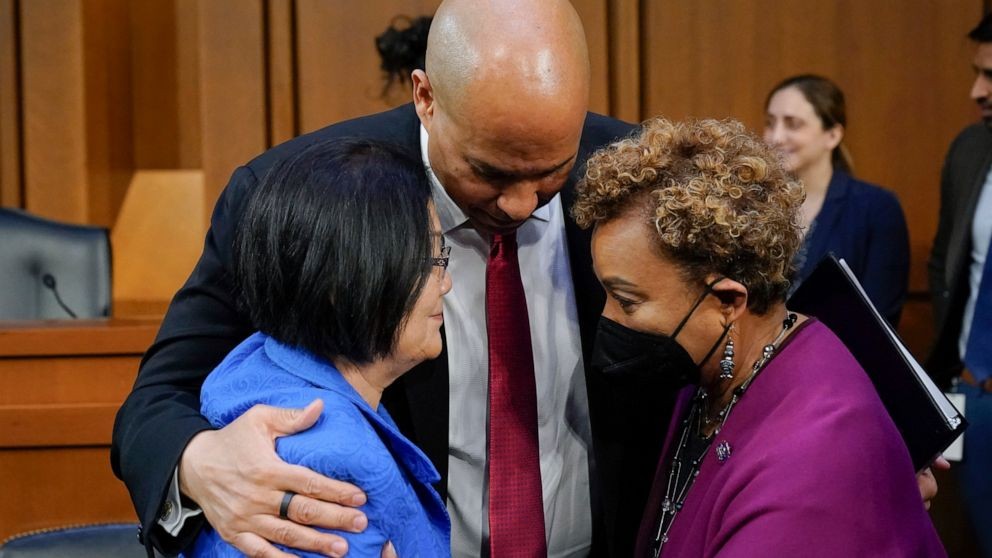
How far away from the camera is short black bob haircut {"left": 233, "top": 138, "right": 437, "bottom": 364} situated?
4.26 ft

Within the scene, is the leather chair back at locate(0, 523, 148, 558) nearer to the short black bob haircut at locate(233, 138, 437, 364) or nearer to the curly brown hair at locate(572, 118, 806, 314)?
the short black bob haircut at locate(233, 138, 437, 364)

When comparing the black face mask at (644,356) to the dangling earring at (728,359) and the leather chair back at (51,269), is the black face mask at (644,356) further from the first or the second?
the leather chair back at (51,269)

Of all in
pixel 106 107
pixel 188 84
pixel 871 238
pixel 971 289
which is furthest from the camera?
pixel 188 84

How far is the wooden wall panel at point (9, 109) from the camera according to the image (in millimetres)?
4668

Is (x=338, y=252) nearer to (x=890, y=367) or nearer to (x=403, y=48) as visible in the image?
(x=890, y=367)

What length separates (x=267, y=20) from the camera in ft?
14.1

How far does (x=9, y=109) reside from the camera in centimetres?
471

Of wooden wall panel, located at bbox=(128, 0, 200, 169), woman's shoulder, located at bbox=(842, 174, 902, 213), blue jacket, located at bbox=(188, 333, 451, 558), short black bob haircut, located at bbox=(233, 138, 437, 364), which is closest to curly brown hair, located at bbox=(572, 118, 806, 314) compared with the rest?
short black bob haircut, located at bbox=(233, 138, 437, 364)

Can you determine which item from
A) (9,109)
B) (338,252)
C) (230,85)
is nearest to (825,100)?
(230,85)

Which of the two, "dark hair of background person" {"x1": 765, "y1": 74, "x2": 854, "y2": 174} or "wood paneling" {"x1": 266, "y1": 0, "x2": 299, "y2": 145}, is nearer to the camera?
"dark hair of background person" {"x1": 765, "y1": 74, "x2": 854, "y2": 174}

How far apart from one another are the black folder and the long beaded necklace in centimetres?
12

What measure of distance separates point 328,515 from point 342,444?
0.24 ft

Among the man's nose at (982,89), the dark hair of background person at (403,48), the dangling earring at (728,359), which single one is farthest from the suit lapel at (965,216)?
the dangling earring at (728,359)

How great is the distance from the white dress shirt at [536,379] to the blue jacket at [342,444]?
0.32 metres
